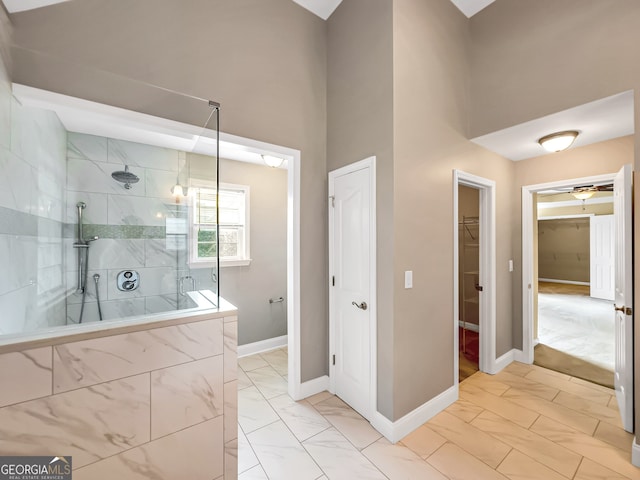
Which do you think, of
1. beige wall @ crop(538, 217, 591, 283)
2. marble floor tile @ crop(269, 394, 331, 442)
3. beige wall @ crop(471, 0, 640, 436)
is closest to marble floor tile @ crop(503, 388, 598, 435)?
beige wall @ crop(471, 0, 640, 436)

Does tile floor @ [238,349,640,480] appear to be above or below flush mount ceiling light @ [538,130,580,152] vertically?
below

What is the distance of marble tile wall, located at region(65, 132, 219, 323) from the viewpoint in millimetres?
2213

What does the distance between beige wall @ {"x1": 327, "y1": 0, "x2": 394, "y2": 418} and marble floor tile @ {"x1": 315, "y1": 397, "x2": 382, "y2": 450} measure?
198 millimetres

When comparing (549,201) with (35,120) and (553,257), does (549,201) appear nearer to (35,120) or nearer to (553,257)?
(553,257)

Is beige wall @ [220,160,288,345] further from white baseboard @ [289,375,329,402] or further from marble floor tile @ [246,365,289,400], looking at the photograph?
white baseboard @ [289,375,329,402]

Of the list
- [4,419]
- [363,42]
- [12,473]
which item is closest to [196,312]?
[4,419]

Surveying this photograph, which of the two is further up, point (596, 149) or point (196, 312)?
point (596, 149)

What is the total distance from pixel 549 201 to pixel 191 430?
9.87m

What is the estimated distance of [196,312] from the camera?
4.69 ft

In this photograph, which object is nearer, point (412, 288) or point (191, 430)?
point (191, 430)

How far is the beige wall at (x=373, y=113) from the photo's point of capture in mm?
2029

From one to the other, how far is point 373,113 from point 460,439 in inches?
105

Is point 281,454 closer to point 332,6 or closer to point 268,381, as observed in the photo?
point 268,381

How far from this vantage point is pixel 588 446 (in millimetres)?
1904
